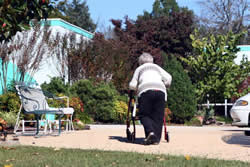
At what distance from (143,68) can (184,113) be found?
10.6 m

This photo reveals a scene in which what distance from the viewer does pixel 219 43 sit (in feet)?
70.6

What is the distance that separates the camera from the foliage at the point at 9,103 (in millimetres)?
13927

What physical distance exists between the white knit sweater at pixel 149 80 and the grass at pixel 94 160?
87.1 inches

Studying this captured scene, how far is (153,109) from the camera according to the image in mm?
8852

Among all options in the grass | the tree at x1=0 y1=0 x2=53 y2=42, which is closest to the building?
the grass

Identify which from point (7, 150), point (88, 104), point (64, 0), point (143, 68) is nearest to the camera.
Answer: point (64, 0)

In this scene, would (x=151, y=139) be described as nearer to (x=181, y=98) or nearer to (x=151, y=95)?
(x=151, y=95)

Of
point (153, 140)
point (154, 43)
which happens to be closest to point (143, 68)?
point (153, 140)

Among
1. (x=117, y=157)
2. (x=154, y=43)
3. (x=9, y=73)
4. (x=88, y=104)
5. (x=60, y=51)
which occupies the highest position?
(x=154, y=43)

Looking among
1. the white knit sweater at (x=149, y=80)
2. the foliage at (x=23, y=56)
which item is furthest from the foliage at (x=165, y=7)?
the white knit sweater at (x=149, y=80)

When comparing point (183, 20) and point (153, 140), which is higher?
point (183, 20)

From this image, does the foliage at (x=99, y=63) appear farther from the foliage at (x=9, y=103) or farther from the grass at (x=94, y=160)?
the grass at (x=94, y=160)

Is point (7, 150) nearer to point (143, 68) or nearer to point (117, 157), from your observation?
point (117, 157)

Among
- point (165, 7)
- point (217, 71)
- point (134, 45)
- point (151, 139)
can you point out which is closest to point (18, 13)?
point (151, 139)
